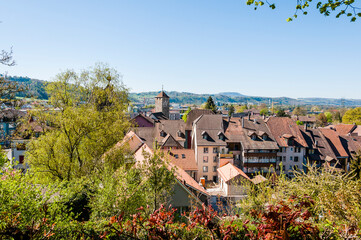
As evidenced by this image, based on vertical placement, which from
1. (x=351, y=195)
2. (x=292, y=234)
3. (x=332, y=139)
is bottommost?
(x=332, y=139)

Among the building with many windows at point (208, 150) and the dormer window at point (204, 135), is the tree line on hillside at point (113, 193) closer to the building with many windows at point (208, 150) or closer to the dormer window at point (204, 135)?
the building with many windows at point (208, 150)

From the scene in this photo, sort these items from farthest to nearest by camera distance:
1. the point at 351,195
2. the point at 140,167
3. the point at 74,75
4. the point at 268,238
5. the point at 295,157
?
the point at 295,157 → the point at 74,75 → the point at 140,167 → the point at 351,195 → the point at 268,238

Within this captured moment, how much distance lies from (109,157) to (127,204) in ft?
25.8

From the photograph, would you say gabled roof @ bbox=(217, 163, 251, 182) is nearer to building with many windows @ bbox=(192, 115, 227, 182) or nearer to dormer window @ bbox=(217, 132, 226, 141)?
building with many windows @ bbox=(192, 115, 227, 182)

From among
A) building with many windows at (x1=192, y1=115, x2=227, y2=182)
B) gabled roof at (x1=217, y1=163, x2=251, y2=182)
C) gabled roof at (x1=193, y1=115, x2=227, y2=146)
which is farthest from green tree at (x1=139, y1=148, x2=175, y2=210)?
gabled roof at (x1=193, y1=115, x2=227, y2=146)

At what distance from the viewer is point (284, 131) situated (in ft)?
135

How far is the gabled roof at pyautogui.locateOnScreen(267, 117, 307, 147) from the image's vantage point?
39.7m

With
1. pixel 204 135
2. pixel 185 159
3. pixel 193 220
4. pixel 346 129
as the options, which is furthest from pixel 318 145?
pixel 193 220

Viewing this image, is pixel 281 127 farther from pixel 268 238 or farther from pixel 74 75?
pixel 268 238

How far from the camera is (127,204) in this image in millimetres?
10109

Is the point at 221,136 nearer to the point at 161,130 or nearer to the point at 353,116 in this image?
the point at 161,130

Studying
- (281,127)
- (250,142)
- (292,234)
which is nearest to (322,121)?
(281,127)

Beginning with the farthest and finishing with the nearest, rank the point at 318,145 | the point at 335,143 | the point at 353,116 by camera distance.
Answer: the point at 353,116 → the point at 335,143 → the point at 318,145

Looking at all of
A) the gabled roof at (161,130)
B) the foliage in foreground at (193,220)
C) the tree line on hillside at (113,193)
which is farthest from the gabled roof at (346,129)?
the foliage in foreground at (193,220)
